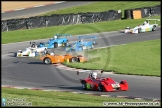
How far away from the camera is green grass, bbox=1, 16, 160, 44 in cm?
3972

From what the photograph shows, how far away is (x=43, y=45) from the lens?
113 feet

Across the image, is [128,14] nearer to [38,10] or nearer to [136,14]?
[136,14]

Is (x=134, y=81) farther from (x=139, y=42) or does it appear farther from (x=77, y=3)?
(x=77, y=3)

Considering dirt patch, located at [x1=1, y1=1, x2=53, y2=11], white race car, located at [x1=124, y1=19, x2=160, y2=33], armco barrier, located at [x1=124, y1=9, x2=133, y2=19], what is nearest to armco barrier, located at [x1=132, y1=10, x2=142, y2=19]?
armco barrier, located at [x1=124, y1=9, x2=133, y2=19]

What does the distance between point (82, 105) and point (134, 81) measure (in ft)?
29.0

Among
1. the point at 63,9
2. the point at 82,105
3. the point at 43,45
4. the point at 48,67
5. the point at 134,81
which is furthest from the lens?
the point at 63,9

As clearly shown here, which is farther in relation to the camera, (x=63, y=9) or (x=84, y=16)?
(x=63, y=9)

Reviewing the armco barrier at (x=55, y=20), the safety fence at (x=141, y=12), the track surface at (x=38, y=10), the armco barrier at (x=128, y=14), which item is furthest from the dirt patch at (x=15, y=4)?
the safety fence at (x=141, y=12)

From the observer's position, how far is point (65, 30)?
41344mm

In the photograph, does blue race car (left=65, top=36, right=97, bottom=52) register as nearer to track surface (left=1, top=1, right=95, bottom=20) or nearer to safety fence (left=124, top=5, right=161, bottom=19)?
safety fence (left=124, top=5, right=161, bottom=19)

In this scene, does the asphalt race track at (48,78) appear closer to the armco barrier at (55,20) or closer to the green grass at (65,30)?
the green grass at (65,30)

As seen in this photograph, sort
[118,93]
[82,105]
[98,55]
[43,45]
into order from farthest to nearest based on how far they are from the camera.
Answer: [43,45] < [98,55] < [118,93] < [82,105]

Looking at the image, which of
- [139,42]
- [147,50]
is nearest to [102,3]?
[139,42]

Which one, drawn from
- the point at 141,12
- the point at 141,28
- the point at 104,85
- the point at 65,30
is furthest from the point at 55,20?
the point at 104,85
